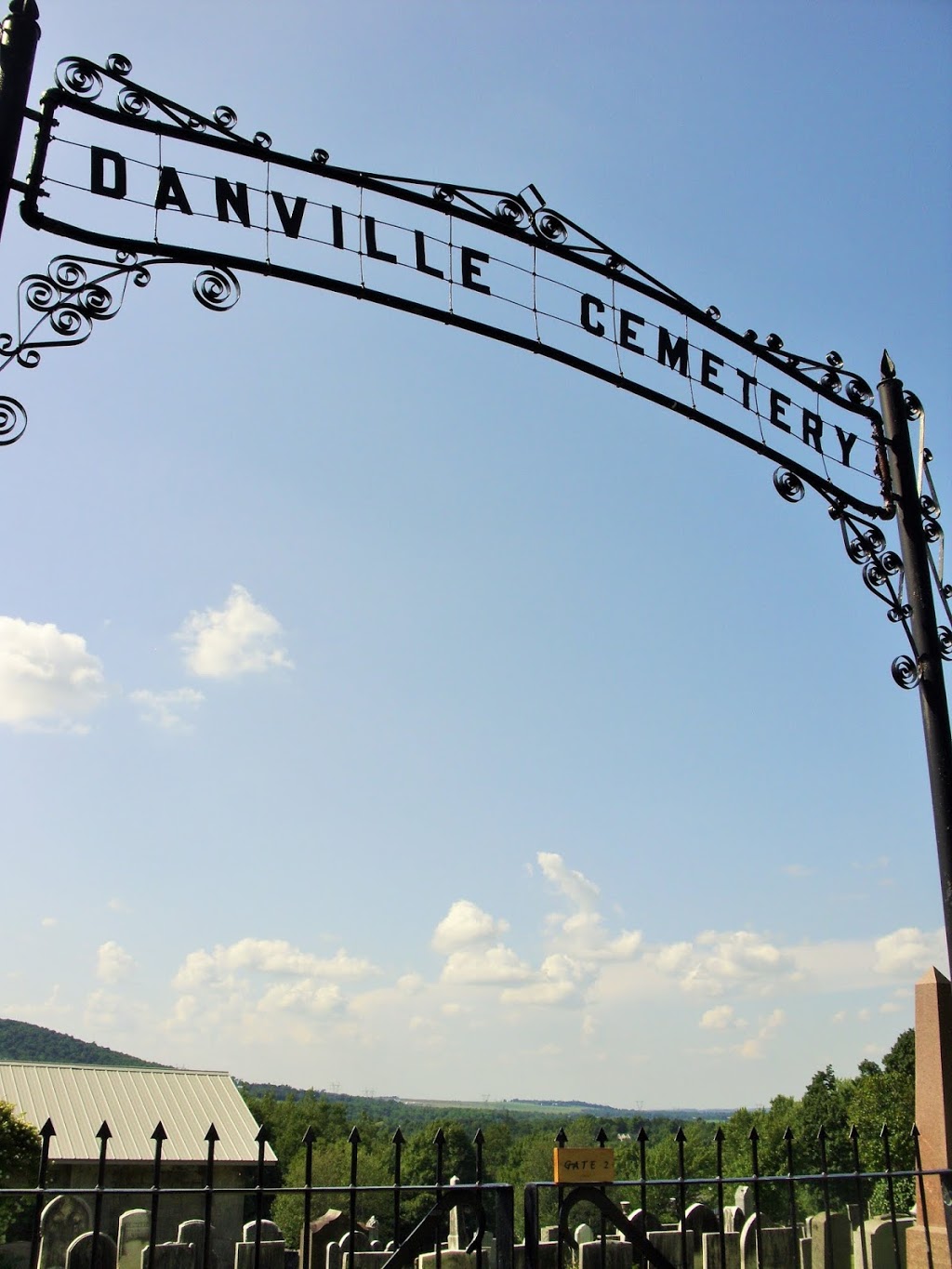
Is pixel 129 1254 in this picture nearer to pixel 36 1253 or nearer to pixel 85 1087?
pixel 36 1253

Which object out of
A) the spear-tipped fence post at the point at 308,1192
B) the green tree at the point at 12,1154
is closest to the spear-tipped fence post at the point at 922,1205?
the spear-tipped fence post at the point at 308,1192

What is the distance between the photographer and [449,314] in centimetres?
568

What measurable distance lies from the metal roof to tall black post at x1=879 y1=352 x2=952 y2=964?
39926 mm

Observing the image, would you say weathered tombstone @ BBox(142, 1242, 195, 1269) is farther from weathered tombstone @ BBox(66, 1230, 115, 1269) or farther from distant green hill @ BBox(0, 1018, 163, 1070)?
distant green hill @ BBox(0, 1018, 163, 1070)

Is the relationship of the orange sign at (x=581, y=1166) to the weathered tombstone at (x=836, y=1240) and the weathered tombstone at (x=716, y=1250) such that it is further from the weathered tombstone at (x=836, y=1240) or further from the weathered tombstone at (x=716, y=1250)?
the weathered tombstone at (x=836, y=1240)

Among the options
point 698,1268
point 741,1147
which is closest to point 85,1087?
point 698,1268

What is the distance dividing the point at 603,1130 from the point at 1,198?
488cm

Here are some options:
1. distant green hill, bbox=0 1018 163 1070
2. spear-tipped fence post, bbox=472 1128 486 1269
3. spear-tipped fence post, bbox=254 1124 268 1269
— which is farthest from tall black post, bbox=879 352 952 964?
distant green hill, bbox=0 1018 163 1070

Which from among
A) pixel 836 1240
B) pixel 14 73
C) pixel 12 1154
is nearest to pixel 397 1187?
pixel 14 73

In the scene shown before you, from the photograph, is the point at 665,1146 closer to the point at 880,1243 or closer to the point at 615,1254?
the point at 880,1243

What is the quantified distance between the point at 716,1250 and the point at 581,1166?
22.1 ft

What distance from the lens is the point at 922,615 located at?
23.1ft

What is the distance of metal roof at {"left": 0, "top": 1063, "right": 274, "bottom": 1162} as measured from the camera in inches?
1630

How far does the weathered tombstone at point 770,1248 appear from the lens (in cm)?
879
